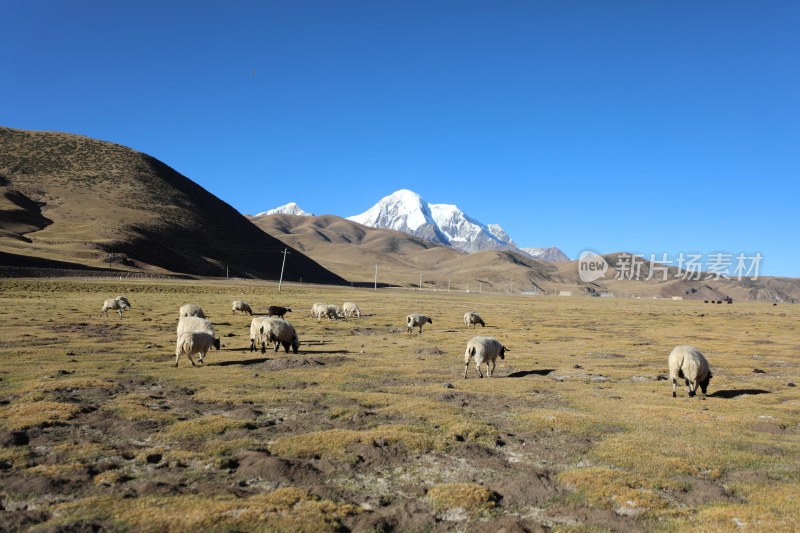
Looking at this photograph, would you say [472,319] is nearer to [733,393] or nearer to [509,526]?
[733,393]

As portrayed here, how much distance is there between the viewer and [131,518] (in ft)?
27.8

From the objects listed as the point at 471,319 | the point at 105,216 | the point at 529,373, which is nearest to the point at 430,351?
the point at 529,373

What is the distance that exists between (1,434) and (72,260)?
4807 inches

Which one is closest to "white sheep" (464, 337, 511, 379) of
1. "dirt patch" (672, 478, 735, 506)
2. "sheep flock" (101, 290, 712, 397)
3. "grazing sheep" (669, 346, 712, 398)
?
"sheep flock" (101, 290, 712, 397)

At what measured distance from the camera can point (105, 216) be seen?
154 m

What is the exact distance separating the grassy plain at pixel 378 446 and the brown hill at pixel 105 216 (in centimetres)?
11200

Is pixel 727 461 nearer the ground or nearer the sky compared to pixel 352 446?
nearer the sky

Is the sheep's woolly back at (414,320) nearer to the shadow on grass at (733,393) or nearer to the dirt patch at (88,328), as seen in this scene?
the dirt patch at (88,328)

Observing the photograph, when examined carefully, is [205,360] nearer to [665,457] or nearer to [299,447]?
[299,447]

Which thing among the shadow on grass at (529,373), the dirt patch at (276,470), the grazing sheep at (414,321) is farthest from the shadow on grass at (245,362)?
the grazing sheep at (414,321)

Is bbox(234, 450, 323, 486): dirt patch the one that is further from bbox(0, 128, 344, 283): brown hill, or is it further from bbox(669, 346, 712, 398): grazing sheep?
bbox(0, 128, 344, 283): brown hill

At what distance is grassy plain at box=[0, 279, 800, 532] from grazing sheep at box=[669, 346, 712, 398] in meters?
0.73

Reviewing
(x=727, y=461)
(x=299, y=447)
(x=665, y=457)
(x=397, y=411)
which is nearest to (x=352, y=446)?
(x=299, y=447)

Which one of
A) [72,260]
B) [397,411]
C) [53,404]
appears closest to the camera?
[53,404]
